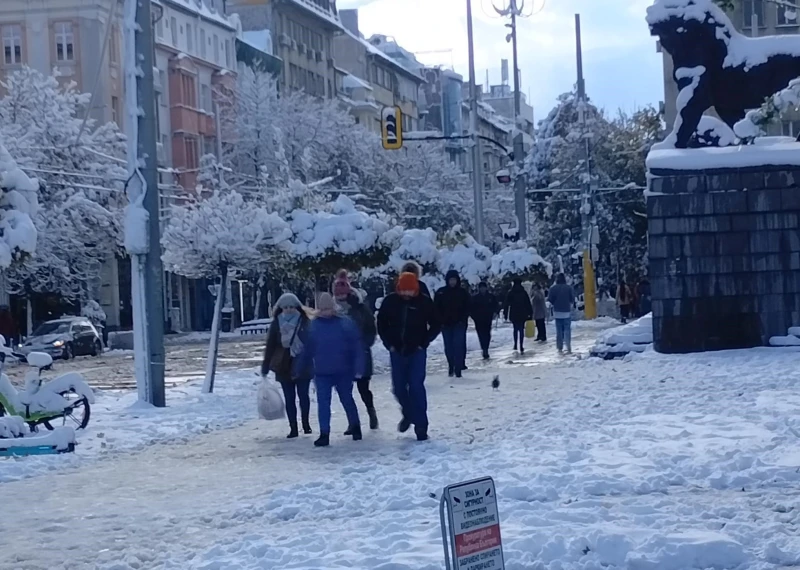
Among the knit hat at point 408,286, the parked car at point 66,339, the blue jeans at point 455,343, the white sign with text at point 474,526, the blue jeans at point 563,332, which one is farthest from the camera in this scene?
the parked car at point 66,339

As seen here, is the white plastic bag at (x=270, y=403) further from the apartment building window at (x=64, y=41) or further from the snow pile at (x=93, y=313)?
the apartment building window at (x=64, y=41)

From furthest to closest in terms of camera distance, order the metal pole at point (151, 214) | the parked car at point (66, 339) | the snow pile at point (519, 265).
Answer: the snow pile at point (519, 265)
the parked car at point (66, 339)
the metal pole at point (151, 214)

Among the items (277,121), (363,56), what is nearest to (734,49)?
(277,121)

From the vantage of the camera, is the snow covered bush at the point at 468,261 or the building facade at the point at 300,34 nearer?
the snow covered bush at the point at 468,261

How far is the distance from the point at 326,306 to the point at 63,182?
124ft

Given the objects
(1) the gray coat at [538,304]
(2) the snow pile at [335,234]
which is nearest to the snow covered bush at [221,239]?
(2) the snow pile at [335,234]

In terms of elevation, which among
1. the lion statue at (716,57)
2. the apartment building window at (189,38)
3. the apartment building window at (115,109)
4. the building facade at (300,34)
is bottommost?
the lion statue at (716,57)

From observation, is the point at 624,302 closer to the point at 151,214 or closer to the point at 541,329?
the point at 541,329

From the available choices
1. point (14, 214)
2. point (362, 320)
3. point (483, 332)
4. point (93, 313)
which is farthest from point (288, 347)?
point (93, 313)

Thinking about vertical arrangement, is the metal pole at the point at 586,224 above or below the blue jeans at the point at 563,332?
above

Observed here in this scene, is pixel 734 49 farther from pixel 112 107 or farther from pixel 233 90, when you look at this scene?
pixel 233 90

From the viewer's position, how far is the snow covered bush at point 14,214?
27375 mm

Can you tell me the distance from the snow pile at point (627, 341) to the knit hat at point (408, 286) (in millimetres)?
12016

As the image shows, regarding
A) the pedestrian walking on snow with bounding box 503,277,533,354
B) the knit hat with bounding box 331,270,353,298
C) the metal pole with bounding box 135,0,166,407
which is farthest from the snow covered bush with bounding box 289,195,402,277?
the knit hat with bounding box 331,270,353,298
